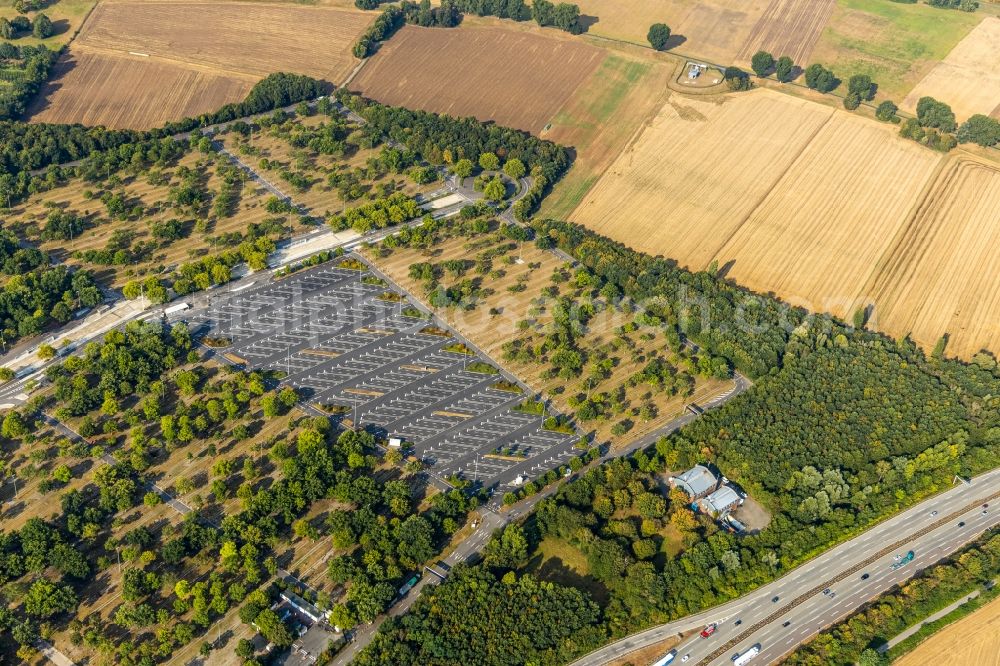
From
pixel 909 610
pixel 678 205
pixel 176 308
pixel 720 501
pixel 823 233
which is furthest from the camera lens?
pixel 678 205

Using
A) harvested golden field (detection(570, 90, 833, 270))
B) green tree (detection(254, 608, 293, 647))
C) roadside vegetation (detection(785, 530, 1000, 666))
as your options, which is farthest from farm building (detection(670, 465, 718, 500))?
green tree (detection(254, 608, 293, 647))

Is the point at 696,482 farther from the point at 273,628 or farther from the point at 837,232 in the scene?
the point at 837,232

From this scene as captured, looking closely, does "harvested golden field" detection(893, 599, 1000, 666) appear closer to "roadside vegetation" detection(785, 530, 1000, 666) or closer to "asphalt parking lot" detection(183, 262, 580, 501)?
"roadside vegetation" detection(785, 530, 1000, 666)

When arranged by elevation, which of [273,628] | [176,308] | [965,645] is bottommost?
[965,645]

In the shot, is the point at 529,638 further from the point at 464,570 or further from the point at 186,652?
the point at 186,652

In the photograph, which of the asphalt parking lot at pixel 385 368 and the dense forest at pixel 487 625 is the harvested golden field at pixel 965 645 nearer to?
the dense forest at pixel 487 625

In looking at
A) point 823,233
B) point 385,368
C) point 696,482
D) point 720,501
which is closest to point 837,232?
point 823,233
